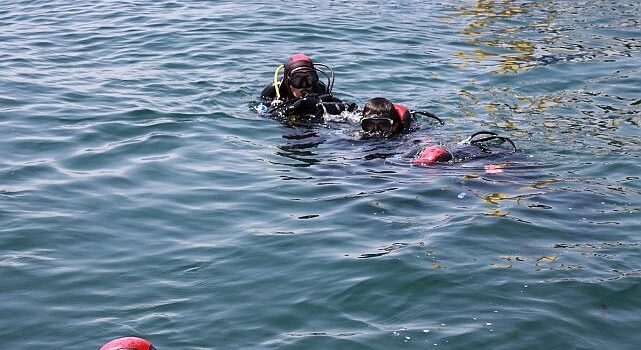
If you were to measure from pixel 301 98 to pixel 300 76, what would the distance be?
0.27 metres

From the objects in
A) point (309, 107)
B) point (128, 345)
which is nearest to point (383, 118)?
point (309, 107)

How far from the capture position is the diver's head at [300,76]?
10.1 metres

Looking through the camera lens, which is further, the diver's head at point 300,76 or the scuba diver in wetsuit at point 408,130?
the diver's head at point 300,76

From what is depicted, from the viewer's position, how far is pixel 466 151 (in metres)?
8.65

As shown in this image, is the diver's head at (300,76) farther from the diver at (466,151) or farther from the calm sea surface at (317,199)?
the diver at (466,151)

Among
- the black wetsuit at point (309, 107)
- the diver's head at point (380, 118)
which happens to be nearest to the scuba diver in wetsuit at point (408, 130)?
the diver's head at point (380, 118)

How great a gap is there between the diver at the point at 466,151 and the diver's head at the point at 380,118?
68cm

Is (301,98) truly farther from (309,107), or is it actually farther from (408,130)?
(408,130)

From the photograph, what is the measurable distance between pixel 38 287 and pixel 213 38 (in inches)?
333

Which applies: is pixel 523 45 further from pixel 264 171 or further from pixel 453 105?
pixel 264 171

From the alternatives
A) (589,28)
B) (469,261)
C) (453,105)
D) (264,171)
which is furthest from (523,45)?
(469,261)

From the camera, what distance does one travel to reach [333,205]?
7523mm

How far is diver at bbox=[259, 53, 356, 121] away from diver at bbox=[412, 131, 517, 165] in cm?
166

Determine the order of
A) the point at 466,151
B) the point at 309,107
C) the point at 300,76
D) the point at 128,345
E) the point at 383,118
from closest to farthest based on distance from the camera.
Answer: the point at 128,345 < the point at 466,151 < the point at 383,118 < the point at 309,107 < the point at 300,76
